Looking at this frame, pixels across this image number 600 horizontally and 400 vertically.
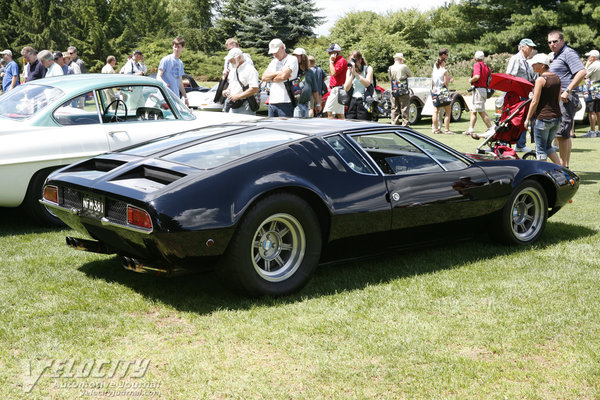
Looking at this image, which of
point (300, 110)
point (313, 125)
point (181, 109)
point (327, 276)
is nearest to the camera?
point (327, 276)

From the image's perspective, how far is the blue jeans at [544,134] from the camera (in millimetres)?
8352

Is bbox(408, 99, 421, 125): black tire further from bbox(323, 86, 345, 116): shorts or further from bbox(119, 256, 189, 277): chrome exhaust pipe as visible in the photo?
bbox(119, 256, 189, 277): chrome exhaust pipe

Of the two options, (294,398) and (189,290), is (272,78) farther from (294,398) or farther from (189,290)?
(294,398)

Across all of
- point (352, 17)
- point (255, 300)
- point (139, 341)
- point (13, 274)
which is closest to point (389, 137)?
point (255, 300)

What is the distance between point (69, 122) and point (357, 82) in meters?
6.75

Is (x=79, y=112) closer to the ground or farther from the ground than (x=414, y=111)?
farther from the ground

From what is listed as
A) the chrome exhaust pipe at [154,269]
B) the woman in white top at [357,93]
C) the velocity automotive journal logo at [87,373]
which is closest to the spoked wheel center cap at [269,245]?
the chrome exhaust pipe at [154,269]

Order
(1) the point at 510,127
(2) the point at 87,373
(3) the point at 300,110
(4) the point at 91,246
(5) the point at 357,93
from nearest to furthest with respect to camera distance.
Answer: (2) the point at 87,373 → (4) the point at 91,246 → (1) the point at 510,127 → (3) the point at 300,110 → (5) the point at 357,93

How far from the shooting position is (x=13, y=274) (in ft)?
16.0

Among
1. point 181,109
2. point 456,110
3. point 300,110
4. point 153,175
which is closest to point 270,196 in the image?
point 153,175

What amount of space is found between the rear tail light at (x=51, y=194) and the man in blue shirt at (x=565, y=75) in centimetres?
673

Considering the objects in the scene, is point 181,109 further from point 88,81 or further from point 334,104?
point 334,104

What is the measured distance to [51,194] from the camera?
4695mm

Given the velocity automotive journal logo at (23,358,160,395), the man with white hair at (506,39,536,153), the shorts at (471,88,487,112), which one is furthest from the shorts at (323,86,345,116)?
the velocity automotive journal logo at (23,358,160,395)
